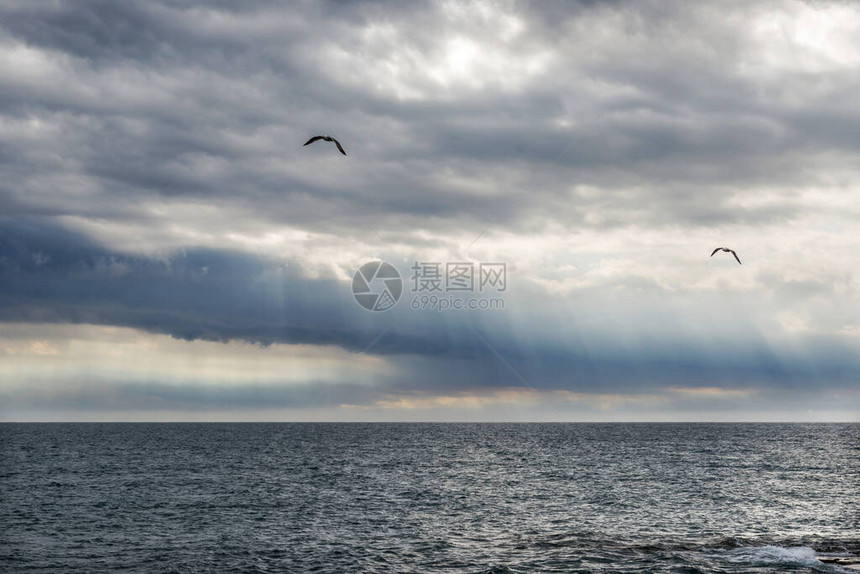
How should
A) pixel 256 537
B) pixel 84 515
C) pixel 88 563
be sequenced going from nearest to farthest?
pixel 88 563
pixel 256 537
pixel 84 515

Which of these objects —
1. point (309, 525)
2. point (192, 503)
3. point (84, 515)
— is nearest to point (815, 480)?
point (309, 525)

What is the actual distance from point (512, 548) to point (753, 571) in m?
15.9

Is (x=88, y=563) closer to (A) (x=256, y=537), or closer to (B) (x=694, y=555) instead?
(A) (x=256, y=537)

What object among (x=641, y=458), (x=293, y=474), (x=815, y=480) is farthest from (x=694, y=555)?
(x=641, y=458)

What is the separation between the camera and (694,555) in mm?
47219

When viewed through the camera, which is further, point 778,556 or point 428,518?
point 428,518

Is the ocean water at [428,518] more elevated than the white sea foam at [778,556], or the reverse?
the white sea foam at [778,556]

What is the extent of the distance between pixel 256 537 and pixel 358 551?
405 inches

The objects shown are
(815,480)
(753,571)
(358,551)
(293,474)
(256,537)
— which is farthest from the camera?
(293,474)

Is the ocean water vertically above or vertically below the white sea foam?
below

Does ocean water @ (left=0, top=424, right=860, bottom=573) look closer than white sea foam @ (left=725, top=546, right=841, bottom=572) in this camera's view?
No

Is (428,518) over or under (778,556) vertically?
under

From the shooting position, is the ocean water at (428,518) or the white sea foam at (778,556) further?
the ocean water at (428,518)

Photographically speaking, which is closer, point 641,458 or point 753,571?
point 753,571
